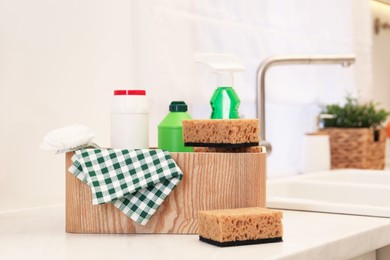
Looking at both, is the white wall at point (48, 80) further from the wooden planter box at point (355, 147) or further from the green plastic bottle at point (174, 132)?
the wooden planter box at point (355, 147)

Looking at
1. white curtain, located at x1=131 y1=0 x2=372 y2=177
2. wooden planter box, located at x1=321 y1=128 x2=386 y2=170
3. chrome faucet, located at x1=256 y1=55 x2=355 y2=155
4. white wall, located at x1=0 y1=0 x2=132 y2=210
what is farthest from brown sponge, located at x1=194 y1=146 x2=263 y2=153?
wooden planter box, located at x1=321 y1=128 x2=386 y2=170

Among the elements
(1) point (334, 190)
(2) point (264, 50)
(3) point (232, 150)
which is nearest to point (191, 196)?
(3) point (232, 150)

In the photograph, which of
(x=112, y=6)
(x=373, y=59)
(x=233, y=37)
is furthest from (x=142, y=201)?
(x=373, y=59)

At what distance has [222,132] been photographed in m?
1.03

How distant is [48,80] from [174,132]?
14.8 inches

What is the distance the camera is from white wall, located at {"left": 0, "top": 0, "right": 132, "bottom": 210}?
129cm

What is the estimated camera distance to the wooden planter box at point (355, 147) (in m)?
2.16

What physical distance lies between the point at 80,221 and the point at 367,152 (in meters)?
1.37

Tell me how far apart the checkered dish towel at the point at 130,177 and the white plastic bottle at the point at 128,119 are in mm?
62

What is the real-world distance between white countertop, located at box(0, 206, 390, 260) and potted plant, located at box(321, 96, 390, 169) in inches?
39.2

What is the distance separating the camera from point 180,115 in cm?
113

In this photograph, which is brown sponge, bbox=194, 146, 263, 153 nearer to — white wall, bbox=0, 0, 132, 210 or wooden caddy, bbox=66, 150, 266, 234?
wooden caddy, bbox=66, 150, 266, 234

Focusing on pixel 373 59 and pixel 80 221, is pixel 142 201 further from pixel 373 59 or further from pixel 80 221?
pixel 373 59

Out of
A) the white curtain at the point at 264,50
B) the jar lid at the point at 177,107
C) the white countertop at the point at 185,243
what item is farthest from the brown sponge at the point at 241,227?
the white curtain at the point at 264,50
